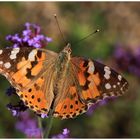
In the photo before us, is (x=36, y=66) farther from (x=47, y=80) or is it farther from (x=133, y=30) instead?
(x=133, y=30)

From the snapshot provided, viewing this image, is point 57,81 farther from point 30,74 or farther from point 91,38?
point 91,38

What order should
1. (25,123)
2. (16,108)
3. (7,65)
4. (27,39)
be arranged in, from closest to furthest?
1. (7,65)
2. (16,108)
3. (27,39)
4. (25,123)

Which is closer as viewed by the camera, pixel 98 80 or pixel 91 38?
pixel 98 80

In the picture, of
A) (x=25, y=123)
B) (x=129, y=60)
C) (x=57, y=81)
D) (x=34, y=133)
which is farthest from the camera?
(x=129, y=60)

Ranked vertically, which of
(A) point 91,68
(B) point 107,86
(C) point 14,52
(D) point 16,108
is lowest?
(D) point 16,108

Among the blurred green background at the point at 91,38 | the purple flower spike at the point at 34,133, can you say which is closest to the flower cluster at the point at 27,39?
the purple flower spike at the point at 34,133

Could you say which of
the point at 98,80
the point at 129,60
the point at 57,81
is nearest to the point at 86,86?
the point at 98,80

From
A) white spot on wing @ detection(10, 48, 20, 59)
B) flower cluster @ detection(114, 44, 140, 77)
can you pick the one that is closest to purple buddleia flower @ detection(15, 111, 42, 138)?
flower cluster @ detection(114, 44, 140, 77)

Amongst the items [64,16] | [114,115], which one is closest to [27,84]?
[114,115]
